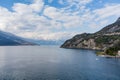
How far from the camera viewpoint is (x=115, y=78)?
124m

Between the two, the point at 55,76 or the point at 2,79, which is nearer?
the point at 2,79

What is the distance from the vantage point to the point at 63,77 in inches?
4882

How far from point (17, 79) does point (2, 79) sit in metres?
9.12

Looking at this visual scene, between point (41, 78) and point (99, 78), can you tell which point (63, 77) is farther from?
point (99, 78)

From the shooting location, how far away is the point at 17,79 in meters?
117

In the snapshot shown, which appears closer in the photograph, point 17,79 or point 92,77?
point 17,79

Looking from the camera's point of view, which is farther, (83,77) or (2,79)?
(83,77)

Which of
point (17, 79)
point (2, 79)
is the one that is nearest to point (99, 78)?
point (17, 79)

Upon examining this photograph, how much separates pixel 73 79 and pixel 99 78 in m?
18.0

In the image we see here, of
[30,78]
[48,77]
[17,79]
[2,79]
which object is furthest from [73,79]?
[2,79]

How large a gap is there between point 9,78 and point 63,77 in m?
35.0

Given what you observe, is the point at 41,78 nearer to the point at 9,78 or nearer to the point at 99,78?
the point at 9,78

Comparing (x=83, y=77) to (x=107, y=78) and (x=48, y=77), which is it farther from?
(x=48, y=77)

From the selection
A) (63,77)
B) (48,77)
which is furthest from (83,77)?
(48,77)
